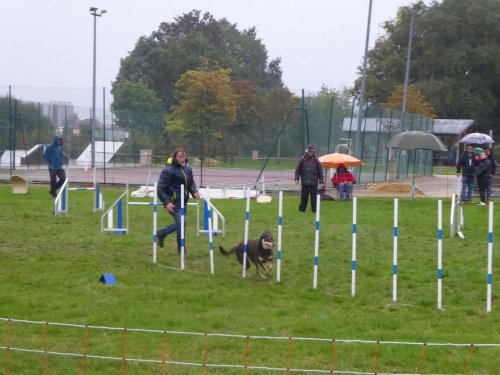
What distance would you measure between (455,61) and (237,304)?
61066 mm

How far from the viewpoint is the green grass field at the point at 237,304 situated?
7891 millimetres

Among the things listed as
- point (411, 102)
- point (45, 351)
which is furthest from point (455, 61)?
point (45, 351)

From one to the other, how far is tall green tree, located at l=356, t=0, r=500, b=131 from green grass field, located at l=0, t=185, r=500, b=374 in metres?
53.2

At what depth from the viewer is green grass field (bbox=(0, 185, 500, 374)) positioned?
789cm

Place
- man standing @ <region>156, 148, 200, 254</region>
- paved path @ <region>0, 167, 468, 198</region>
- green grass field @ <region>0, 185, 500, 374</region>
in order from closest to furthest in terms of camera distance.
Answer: green grass field @ <region>0, 185, 500, 374</region>
man standing @ <region>156, 148, 200, 254</region>
paved path @ <region>0, 167, 468, 198</region>

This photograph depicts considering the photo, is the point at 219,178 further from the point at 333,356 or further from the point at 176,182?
the point at 333,356

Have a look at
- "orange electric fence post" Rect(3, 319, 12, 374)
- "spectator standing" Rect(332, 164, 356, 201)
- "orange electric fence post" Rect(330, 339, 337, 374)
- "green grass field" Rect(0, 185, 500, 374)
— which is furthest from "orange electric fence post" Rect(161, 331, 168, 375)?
"spectator standing" Rect(332, 164, 356, 201)

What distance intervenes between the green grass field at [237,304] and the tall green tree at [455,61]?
53.2m

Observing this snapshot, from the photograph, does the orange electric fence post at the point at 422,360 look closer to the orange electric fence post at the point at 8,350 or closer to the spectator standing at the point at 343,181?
the orange electric fence post at the point at 8,350

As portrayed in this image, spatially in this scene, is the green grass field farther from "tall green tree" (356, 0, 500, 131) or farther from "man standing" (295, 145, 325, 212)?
"tall green tree" (356, 0, 500, 131)

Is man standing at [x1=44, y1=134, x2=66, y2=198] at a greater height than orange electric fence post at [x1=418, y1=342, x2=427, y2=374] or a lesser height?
greater

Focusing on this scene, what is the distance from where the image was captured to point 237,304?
10297 millimetres

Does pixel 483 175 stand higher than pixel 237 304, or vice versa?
pixel 483 175

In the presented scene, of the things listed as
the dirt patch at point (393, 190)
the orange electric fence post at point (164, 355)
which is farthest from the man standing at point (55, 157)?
the orange electric fence post at point (164, 355)
